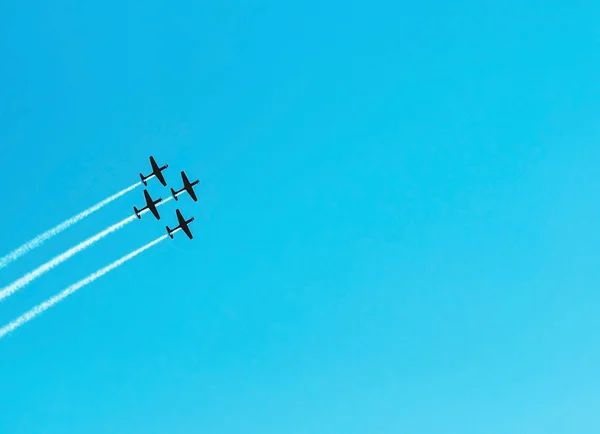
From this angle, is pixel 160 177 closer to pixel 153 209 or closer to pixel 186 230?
pixel 153 209

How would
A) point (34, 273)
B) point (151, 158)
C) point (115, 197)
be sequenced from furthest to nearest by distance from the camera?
point (151, 158), point (115, 197), point (34, 273)

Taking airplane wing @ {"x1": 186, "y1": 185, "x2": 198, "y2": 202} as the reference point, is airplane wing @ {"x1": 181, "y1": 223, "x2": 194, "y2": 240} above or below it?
below

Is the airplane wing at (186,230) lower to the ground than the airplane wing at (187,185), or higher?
lower

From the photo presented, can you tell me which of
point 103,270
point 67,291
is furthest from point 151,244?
point 67,291

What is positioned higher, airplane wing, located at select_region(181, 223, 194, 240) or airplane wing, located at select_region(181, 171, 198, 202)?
airplane wing, located at select_region(181, 171, 198, 202)

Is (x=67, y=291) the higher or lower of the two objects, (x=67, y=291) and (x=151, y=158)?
the lower

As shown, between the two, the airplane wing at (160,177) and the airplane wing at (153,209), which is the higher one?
the airplane wing at (160,177)

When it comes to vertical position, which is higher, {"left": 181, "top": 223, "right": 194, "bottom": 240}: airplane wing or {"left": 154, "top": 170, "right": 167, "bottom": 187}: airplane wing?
{"left": 154, "top": 170, "right": 167, "bottom": 187}: airplane wing

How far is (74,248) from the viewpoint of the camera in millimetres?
Result: 109688

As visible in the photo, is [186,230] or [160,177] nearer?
[160,177]

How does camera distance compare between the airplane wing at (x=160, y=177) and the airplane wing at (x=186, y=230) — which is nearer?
the airplane wing at (x=160, y=177)

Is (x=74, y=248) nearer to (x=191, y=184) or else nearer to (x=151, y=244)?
(x=151, y=244)

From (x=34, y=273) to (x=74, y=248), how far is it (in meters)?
8.51

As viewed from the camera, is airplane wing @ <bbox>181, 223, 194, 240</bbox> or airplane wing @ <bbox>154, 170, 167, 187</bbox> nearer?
airplane wing @ <bbox>154, 170, 167, 187</bbox>
